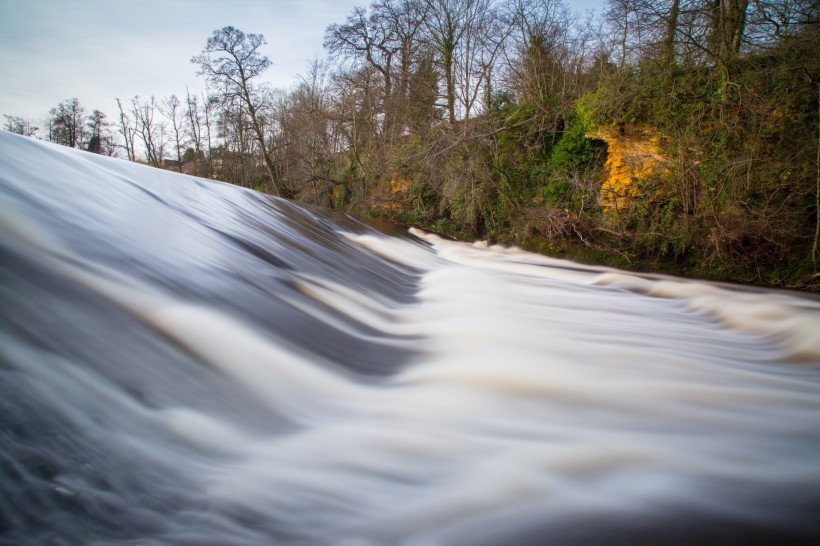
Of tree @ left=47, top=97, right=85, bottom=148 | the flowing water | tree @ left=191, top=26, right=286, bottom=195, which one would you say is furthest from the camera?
tree @ left=47, top=97, right=85, bottom=148

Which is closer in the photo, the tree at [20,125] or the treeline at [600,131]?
the treeline at [600,131]

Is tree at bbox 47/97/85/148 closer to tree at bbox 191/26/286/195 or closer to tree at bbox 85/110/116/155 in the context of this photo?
tree at bbox 85/110/116/155

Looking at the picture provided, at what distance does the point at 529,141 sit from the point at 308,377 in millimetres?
11103

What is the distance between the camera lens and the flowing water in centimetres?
115

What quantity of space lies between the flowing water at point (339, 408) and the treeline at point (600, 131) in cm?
469

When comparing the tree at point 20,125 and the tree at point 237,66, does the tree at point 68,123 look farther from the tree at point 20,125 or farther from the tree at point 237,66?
the tree at point 237,66

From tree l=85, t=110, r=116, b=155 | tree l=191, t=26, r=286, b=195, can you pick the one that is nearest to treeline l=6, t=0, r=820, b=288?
tree l=191, t=26, r=286, b=195

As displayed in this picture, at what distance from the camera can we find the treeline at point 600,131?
723 cm

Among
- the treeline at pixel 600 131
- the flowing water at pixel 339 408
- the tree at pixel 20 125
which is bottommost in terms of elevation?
the flowing water at pixel 339 408

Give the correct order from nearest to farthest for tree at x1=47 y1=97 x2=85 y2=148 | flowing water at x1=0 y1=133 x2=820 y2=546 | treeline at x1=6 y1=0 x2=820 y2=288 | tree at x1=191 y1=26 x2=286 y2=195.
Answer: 1. flowing water at x1=0 y1=133 x2=820 y2=546
2. treeline at x1=6 y1=0 x2=820 y2=288
3. tree at x1=191 y1=26 x2=286 y2=195
4. tree at x1=47 y1=97 x2=85 y2=148

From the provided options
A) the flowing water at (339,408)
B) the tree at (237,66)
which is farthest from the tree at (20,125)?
the flowing water at (339,408)

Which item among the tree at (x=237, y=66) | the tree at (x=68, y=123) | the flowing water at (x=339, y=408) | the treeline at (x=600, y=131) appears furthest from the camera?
the tree at (x=68, y=123)

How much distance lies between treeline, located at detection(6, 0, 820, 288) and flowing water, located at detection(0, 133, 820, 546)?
4692 mm

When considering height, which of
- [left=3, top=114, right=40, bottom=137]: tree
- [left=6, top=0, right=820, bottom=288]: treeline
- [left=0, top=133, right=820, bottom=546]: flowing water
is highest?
[left=3, top=114, right=40, bottom=137]: tree
